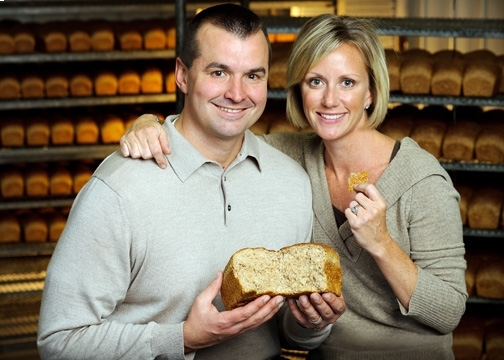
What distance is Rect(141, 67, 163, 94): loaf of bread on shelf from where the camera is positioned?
5.58 m

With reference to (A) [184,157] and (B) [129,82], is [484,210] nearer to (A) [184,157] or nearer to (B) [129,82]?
(A) [184,157]

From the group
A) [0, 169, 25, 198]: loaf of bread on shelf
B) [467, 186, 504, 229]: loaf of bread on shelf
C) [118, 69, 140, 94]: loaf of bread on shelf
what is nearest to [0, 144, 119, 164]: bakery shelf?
[0, 169, 25, 198]: loaf of bread on shelf

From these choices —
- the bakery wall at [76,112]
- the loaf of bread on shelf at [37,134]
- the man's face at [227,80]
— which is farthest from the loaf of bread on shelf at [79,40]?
the man's face at [227,80]

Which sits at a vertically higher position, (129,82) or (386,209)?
(129,82)

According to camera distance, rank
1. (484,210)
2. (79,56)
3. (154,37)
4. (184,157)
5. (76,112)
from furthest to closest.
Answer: (76,112) < (154,37) < (79,56) < (484,210) < (184,157)

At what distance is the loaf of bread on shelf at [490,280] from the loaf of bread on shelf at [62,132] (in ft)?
9.66

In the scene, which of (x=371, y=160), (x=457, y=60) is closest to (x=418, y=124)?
(x=457, y=60)

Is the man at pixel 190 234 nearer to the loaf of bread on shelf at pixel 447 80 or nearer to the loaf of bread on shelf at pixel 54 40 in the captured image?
the loaf of bread on shelf at pixel 447 80

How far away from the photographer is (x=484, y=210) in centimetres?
428

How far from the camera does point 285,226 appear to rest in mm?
2549

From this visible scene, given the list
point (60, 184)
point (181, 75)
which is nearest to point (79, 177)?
point (60, 184)

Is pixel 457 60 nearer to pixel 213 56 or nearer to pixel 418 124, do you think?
pixel 418 124

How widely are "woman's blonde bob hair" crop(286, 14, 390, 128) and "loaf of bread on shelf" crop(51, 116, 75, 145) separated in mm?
3122

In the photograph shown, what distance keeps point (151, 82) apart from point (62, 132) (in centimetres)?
71
